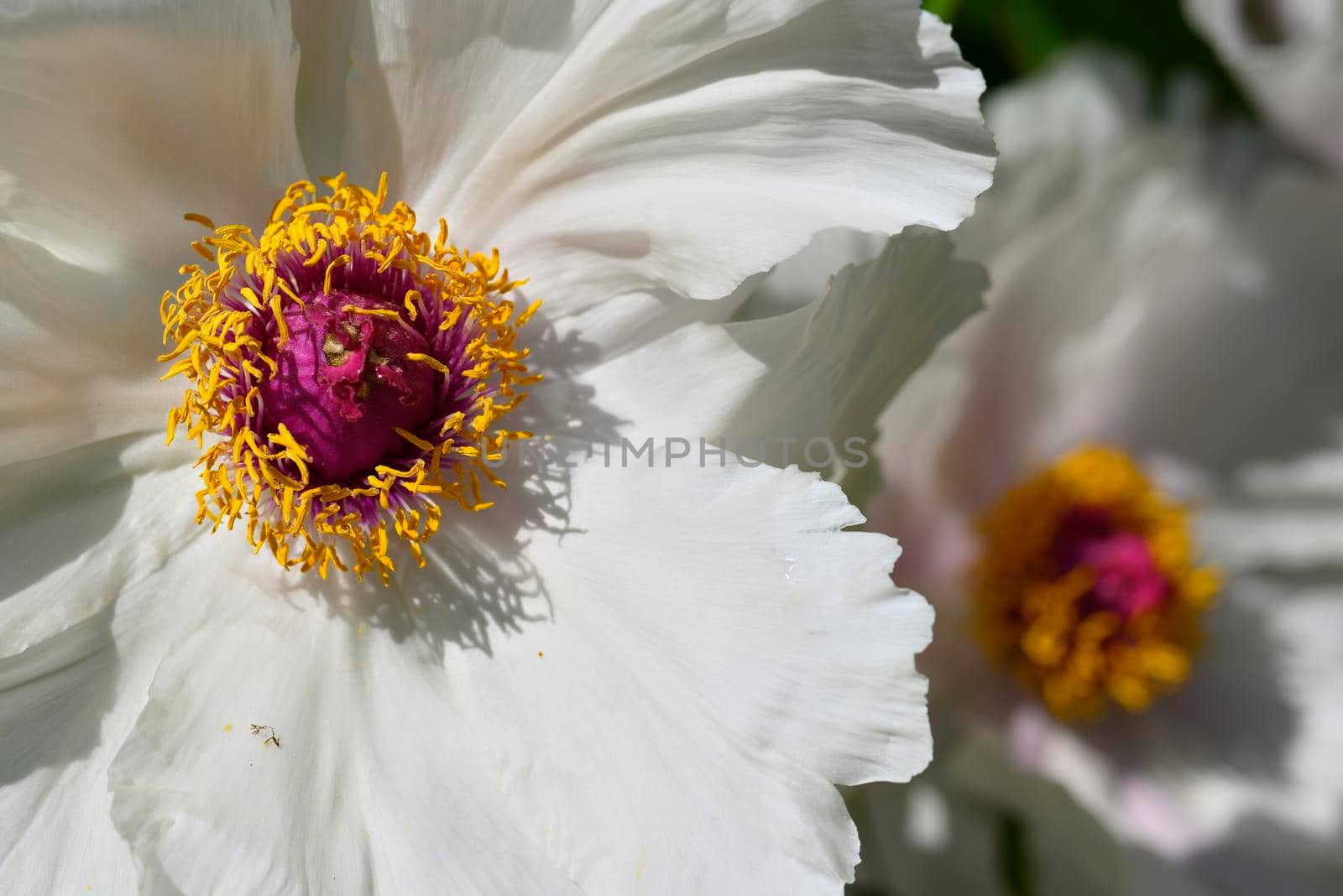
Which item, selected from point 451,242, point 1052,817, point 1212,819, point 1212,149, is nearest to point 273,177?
point 451,242

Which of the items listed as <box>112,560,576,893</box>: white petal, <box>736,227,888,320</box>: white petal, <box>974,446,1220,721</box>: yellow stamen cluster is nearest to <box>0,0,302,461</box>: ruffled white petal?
<box>112,560,576,893</box>: white petal

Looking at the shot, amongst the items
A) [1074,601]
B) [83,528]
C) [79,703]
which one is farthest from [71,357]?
[1074,601]

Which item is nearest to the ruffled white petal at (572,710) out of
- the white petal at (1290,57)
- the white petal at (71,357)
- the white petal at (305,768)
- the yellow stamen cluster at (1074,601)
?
the white petal at (305,768)

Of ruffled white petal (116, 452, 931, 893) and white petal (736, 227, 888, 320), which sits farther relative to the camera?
white petal (736, 227, 888, 320)

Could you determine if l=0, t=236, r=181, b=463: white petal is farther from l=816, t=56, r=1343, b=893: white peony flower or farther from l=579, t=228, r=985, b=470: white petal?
l=816, t=56, r=1343, b=893: white peony flower

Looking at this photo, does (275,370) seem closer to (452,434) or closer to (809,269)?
(452,434)

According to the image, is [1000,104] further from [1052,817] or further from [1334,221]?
[1052,817]
